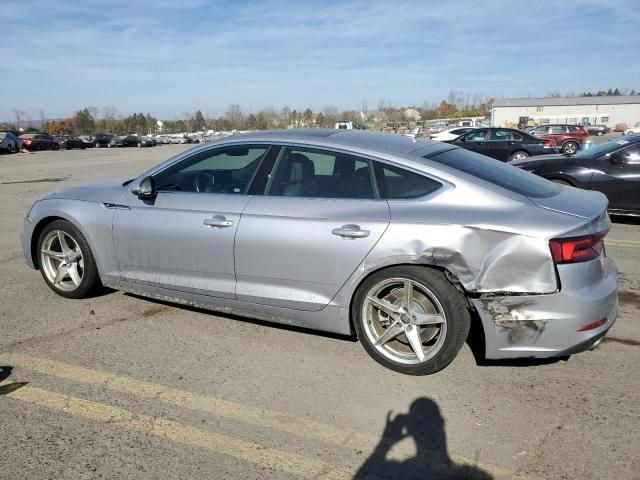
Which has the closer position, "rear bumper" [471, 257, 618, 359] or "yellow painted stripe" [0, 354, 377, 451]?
"yellow painted stripe" [0, 354, 377, 451]

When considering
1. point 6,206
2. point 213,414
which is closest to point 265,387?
point 213,414

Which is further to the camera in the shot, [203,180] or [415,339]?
[203,180]

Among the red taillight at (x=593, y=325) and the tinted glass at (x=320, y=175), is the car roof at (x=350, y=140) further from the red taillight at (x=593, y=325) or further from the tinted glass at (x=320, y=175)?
the red taillight at (x=593, y=325)

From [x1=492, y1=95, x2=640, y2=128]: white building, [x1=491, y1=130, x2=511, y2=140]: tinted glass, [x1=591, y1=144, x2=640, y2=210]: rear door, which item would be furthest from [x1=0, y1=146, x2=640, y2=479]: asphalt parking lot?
[x1=492, y1=95, x2=640, y2=128]: white building

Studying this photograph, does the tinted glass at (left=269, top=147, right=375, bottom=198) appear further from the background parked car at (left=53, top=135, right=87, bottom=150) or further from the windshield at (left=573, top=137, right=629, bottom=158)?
the background parked car at (left=53, top=135, right=87, bottom=150)

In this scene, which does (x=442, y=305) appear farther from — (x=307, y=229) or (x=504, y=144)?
(x=504, y=144)

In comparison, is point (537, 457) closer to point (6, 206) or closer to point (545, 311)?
point (545, 311)

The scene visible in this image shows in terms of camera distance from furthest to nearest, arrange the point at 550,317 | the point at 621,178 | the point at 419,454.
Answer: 1. the point at 621,178
2. the point at 550,317
3. the point at 419,454

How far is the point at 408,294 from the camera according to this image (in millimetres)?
3391

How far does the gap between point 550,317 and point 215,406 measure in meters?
2.01

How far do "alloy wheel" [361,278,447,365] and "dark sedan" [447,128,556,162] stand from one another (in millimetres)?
16216

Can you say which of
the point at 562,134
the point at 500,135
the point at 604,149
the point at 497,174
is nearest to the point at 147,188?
the point at 497,174

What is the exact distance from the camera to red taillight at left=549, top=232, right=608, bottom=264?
121 inches

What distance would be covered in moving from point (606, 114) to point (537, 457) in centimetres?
10264
